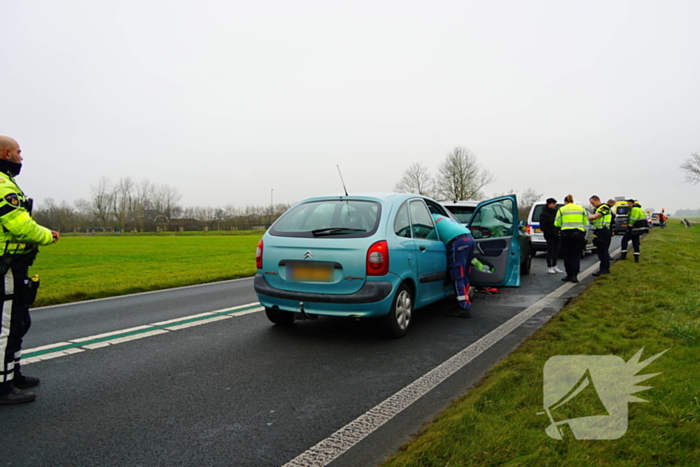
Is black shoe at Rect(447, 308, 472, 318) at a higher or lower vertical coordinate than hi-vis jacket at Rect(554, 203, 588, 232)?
lower

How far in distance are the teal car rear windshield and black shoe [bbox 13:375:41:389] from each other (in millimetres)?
2715

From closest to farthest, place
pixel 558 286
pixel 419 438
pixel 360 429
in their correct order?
pixel 419 438
pixel 360 429
pixel 558 286

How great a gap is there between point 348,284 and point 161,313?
3.73m

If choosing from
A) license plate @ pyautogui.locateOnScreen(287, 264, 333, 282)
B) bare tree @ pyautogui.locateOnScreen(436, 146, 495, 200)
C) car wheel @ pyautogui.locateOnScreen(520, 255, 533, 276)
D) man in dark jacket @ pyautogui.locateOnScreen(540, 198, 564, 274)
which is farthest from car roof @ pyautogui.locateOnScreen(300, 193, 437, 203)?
bare tree @ pyautogui.locateOnScreen(436, 146, 495, 200)

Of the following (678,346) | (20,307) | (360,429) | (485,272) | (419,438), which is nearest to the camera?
(419,438)

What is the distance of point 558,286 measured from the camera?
31.6 ft

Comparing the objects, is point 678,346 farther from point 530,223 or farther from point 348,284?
point 530,223

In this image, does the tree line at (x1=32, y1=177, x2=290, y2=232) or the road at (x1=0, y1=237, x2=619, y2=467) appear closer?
the road at (x1=0, y1=237, x2=619, y2=467)

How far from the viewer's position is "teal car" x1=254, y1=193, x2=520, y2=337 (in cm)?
505

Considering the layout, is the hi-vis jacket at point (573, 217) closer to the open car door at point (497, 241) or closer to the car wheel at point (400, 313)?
the open car door at point (497, 241)

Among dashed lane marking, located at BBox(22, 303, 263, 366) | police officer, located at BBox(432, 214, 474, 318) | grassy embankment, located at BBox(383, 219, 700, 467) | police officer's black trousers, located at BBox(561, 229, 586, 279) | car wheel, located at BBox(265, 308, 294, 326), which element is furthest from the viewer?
police officer's black trousers, located at BBox(561, 229, 586, 279)

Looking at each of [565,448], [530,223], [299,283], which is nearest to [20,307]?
[299,283]

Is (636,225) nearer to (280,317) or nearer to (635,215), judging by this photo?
(635,215)

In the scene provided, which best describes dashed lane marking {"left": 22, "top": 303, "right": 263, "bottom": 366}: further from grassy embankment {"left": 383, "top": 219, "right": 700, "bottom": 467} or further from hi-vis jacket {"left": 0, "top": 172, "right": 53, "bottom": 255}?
grassy embankment {"left": 383, "top": 219, "right": 700, "bottom": 467}
